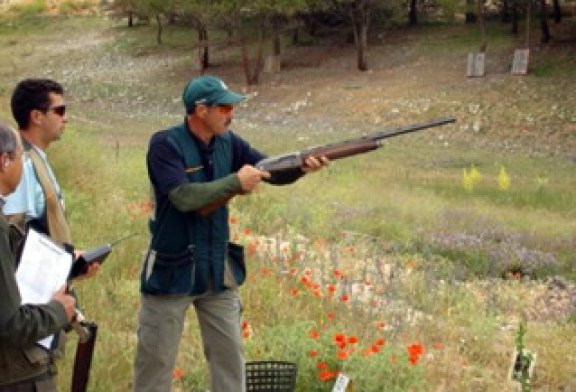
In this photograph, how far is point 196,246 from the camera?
14.2 ft

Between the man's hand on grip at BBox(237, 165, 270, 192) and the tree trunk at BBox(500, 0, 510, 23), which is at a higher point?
the man's hand on grip at BBox(237, 165, 270, 192)

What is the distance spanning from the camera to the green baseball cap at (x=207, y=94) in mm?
4297

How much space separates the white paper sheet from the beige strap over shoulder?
1.23 feet

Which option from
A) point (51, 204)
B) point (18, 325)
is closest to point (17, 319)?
point (18, 325)

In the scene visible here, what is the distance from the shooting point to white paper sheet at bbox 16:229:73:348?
3.27 m

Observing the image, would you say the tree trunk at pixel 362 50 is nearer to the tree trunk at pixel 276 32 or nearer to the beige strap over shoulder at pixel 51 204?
the tree trunk at pixel 276 32

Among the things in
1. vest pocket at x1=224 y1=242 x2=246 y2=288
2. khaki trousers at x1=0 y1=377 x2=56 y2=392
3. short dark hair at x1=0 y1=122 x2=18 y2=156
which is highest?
short dark hair at x1=0 y1=122 x2=18 y2=156

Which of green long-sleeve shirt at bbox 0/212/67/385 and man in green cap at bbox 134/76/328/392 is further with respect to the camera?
man in green cap at bbox 134/76/328/392

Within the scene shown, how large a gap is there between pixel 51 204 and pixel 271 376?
5.52ft

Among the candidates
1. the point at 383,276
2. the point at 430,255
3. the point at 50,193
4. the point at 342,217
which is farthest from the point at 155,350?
the point at 342,217

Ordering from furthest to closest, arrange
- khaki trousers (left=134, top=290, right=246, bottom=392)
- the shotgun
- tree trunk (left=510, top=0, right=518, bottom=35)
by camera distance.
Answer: tree trunk (left=510, top=0, right=518, bottom=35)
the shotgun
khaki trousers (left=134, top=290, right=246, bottom=392)

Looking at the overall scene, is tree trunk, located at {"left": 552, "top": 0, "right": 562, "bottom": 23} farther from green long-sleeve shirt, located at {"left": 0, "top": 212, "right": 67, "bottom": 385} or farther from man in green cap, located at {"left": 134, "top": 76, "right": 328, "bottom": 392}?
green long-sleeve shirt, located at {"left": 0, "top": 212, "right": 67, "bottom": 385}

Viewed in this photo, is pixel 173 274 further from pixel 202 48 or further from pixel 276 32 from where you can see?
pixel 202 48

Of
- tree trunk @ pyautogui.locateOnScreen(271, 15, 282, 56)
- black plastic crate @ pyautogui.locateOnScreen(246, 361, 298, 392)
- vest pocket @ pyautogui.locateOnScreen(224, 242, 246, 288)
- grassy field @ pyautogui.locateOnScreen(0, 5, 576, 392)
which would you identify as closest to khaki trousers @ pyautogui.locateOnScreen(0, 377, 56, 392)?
vest pocket @ pyautogui.locateOnScreen(224, 242, 246, 288)
